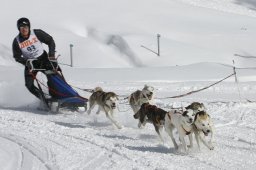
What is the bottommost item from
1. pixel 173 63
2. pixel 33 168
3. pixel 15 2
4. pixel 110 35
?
pixel 33 168

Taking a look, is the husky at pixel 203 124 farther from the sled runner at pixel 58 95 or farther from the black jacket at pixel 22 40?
the black jacket at pixel 22 40

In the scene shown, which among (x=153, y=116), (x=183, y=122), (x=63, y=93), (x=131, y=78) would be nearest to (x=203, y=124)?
(x=183, y=122)

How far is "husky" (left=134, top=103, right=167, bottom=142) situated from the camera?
559 centimetres

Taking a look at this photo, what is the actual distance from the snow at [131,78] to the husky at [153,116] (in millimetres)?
136

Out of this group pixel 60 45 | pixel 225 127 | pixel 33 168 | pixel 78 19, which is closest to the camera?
pixel 33 168

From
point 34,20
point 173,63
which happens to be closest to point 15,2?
point 34,20

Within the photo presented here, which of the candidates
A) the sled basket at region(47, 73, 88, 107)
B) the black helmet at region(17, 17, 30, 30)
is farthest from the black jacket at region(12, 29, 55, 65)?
the sled basket at region(47, 73, 88, 107)

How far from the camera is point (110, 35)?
20359mm

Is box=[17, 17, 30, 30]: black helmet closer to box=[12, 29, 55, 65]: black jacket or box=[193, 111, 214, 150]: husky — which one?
box=[12, 29, 55, 65]: black jacket

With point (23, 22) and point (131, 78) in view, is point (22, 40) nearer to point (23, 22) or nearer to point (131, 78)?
point (23, 22)

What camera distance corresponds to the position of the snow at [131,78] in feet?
16.4

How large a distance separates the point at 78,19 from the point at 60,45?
3323 mm

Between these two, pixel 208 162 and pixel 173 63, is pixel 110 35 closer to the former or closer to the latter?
pixel 173 63

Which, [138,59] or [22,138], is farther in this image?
[138,59]
